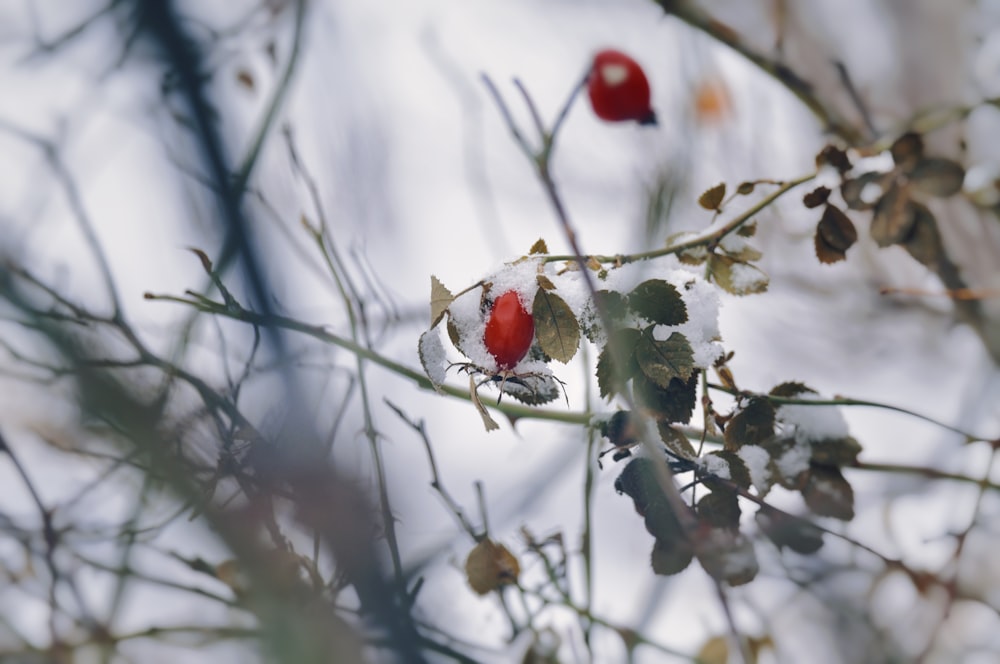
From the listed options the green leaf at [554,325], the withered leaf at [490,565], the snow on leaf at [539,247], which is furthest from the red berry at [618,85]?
the withered leaf at [490,565]

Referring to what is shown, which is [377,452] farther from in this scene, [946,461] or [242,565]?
[946,461]

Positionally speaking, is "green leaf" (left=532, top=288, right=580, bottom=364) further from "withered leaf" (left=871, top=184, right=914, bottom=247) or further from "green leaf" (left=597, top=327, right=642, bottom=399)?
"withered leaf" (left=871, top=184, right=914, bottom=247)

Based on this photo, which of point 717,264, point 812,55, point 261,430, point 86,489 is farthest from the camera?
point 812,55

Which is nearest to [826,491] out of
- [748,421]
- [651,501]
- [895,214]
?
[748,421]

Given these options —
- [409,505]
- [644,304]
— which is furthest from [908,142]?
[409,505]

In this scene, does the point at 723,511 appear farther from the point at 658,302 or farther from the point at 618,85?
the point at 618,85

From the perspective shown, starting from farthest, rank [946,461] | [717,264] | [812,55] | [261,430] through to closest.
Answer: [812,55], [946,461], [261,430], [717,264]

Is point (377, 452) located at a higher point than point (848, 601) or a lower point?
lower
